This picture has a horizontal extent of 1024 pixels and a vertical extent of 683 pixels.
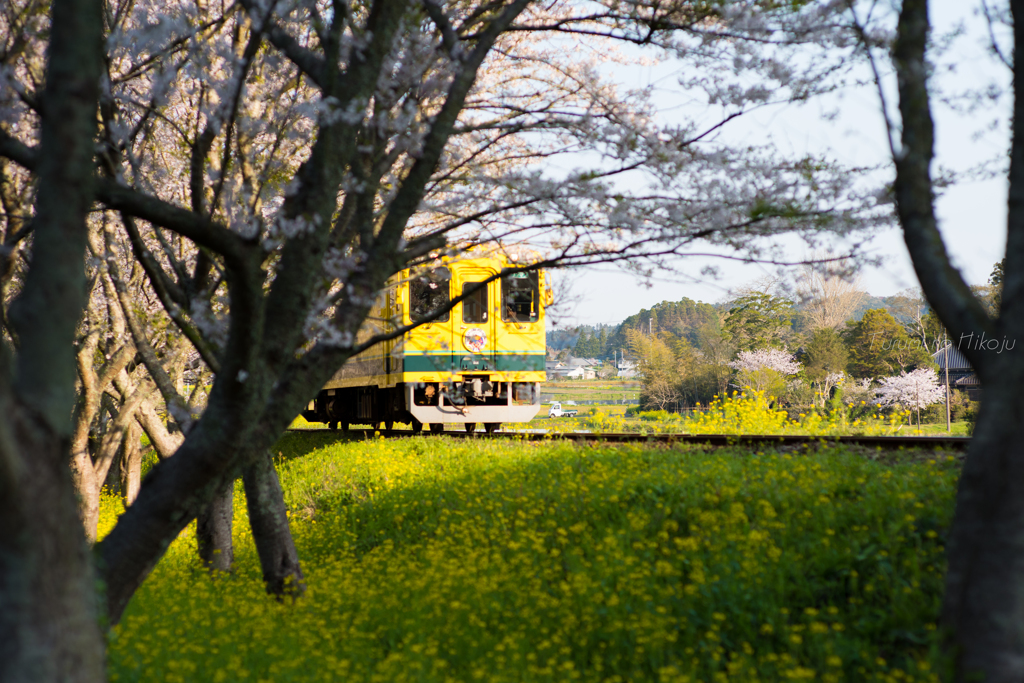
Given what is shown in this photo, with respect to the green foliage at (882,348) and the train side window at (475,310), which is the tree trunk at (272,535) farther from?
the green foliage at (882,348)

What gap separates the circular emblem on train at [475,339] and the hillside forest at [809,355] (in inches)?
807

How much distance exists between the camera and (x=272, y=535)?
5.75 metres

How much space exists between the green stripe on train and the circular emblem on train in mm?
145

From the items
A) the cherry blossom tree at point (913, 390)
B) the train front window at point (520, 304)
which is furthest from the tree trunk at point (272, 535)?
the cherry blossom tree at point (913, 390)

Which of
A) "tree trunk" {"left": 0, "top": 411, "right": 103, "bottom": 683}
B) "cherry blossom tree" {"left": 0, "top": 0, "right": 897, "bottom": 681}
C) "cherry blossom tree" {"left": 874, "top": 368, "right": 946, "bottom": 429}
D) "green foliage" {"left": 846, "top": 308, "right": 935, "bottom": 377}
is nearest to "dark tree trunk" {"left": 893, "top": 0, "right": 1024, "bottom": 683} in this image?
"cherry blossom tree" {"left": 0, "top": 0, "right": 897, "bottom": 681}

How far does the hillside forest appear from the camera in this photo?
111 feet

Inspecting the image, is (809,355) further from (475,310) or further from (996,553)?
(996,553)

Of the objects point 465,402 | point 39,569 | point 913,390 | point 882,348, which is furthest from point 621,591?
point 882,348

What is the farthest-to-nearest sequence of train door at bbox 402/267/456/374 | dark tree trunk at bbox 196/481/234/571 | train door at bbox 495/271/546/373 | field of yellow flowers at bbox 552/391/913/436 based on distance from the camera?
1. train door at bbox 495/271/546/373
2. train door at bbox 402/267/456/374
3. field of yellow flowers at bbox 552/391/913/436
4. dark tree trunk at bbox 196/481/234/571

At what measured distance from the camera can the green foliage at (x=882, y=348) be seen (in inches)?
1384

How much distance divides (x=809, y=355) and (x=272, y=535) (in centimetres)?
3669

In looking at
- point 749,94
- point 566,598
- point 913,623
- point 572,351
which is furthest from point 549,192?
point 572,351

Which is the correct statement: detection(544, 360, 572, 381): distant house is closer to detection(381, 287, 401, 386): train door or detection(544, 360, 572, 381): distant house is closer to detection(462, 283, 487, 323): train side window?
detection(462, 283, 487, 323): train side window

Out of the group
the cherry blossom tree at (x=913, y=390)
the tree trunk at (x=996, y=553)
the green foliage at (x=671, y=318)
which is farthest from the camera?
the green foliage at (x=671, y=318)
